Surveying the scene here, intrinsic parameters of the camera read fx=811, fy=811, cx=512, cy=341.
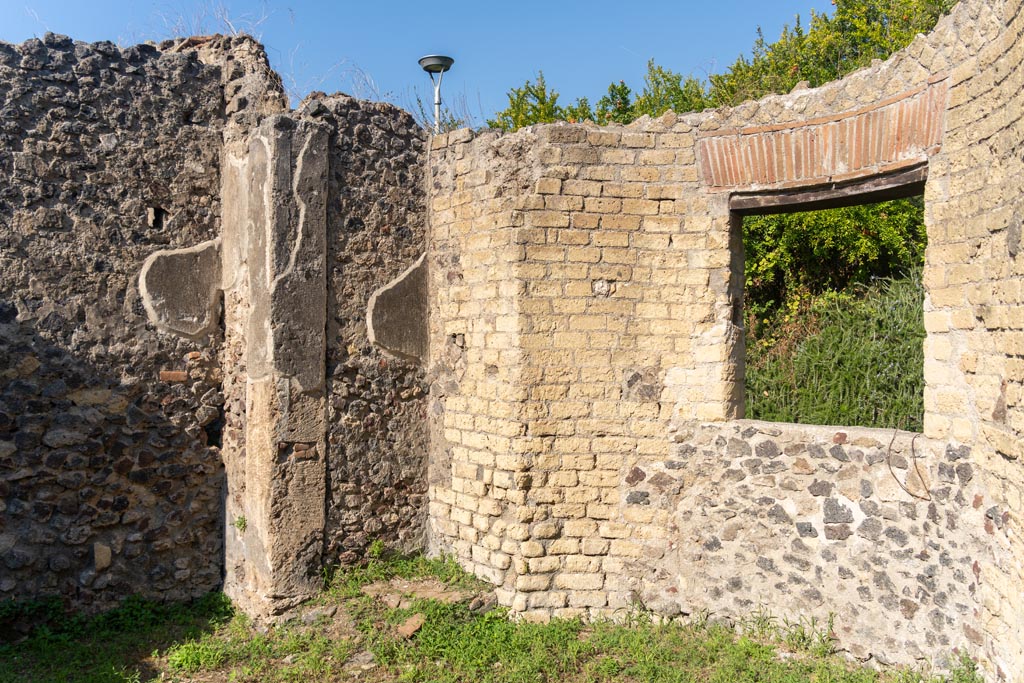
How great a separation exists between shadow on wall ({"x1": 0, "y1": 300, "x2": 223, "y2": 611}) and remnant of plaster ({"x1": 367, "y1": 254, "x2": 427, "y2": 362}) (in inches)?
46.0

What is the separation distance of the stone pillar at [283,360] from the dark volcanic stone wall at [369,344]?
11cm

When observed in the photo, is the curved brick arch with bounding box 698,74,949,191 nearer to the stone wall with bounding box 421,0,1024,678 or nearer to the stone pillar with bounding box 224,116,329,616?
the stone wall with bounding box 421,0,1024,678

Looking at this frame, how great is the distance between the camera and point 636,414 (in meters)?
5.15

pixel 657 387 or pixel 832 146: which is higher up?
pixel 832 146

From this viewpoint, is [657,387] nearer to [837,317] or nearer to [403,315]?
[403,315]

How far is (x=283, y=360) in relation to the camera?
16.7ft

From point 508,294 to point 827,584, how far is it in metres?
2.53

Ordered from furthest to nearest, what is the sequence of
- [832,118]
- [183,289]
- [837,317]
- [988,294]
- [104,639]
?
[837,317], [183,289], [104,639], [832,118], [988,294]

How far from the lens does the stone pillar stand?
16.7ft

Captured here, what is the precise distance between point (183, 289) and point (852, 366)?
641cm

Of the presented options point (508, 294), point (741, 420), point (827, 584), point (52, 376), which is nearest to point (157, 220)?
point (52, 376)

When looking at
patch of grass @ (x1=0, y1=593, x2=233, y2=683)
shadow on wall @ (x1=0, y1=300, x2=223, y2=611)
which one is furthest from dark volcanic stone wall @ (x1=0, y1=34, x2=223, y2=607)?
patch of grass @ (x1=0, y1=593, x2=233, y2=683)

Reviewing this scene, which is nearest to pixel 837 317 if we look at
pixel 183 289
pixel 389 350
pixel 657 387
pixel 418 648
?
pixel 657 387

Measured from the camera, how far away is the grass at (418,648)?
4441mm
